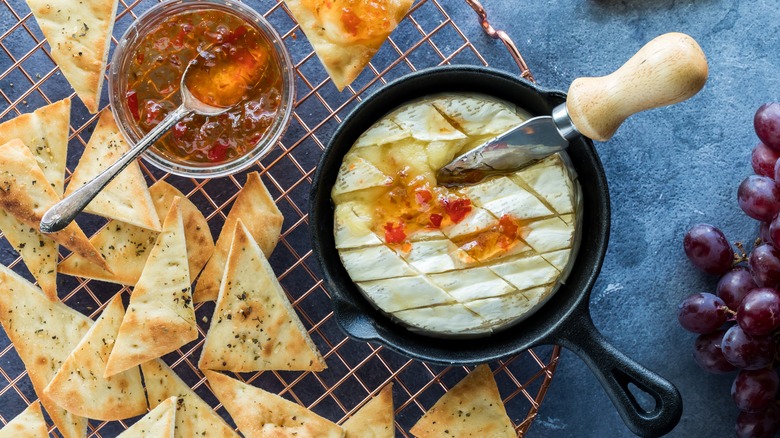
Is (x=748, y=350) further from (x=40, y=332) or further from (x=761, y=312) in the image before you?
(x=40, y=332)

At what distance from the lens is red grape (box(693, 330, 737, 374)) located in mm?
2242

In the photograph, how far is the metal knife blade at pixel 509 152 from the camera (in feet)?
6.04

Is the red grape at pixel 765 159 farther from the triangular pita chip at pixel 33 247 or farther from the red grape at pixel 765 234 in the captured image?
the triangular pita chip at pixel 33 247

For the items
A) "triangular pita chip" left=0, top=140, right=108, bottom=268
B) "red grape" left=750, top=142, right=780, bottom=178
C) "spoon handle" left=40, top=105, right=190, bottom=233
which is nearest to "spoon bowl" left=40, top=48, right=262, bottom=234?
"spoon handle" left=40, top=105, right=190, bottom=233

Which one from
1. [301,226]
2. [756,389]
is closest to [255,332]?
[301,226]

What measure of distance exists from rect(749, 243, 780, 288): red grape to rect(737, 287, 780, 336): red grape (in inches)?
1.4

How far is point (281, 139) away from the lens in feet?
7.86

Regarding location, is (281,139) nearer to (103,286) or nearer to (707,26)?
(103,286)

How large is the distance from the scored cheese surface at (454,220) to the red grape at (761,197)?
53 centimetres

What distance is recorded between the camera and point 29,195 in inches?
88.4

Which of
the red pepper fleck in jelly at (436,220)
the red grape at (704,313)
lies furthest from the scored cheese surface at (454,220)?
the red grape at (704,313)

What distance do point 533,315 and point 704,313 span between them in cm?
50

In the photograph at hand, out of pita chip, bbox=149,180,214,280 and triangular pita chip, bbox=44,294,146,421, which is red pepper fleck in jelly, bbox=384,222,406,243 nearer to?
pita chip, bbox=149,180,214,280

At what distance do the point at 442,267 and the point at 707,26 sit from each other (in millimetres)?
1186
